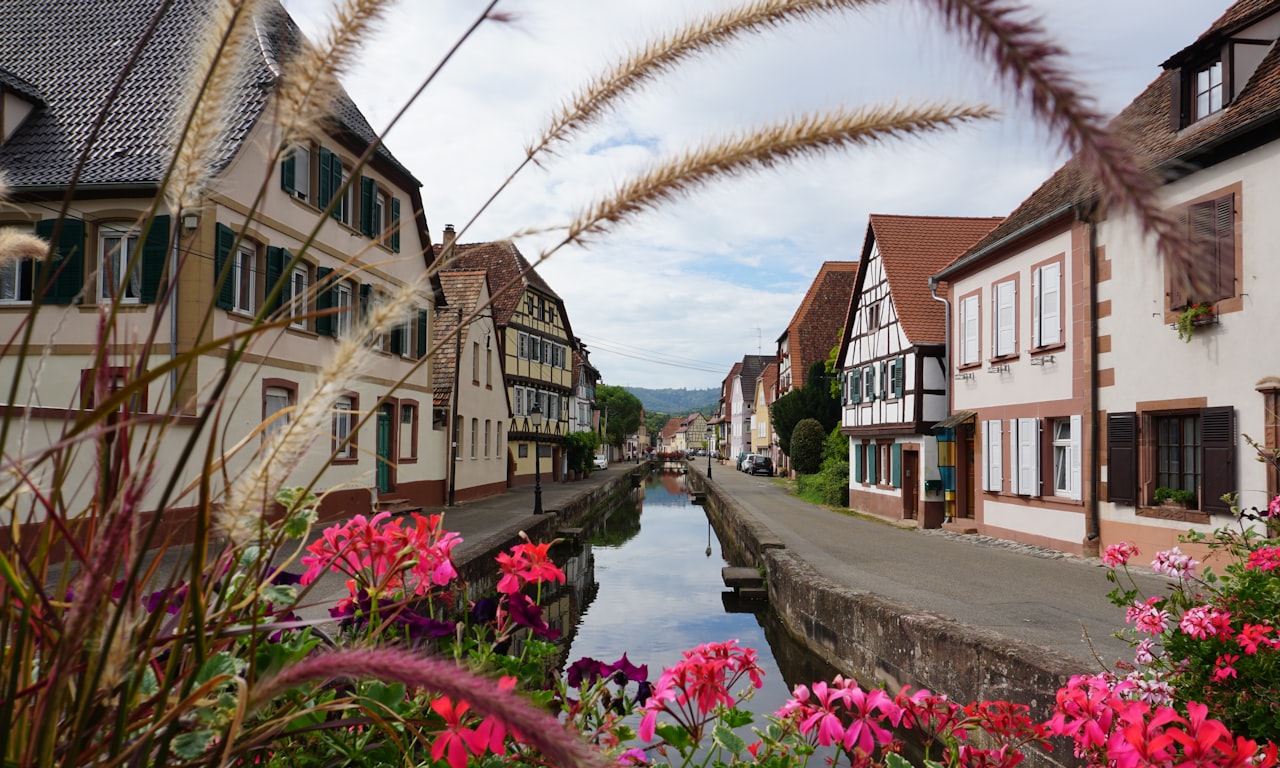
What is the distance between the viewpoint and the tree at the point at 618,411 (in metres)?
94.9

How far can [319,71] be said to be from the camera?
1.10 m

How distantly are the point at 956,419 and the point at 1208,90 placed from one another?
7.81 meters

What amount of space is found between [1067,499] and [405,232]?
13576mm

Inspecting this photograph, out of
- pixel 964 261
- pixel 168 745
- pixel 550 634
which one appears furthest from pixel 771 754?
pixel 964 261

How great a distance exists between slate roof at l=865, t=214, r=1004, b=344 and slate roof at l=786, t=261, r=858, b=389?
16.1 m

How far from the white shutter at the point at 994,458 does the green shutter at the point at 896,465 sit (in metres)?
4.00

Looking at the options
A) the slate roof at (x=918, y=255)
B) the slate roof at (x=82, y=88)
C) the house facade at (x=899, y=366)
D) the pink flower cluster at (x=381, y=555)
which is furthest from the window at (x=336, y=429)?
the slate roof at (x=918, y=255)

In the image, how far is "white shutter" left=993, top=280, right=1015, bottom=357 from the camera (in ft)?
51.3

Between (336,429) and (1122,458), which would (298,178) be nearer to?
(1122,458)

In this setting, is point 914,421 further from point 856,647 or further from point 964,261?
point 856,647

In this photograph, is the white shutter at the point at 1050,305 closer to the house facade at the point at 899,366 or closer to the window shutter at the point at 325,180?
the house facade at the point at 899,366

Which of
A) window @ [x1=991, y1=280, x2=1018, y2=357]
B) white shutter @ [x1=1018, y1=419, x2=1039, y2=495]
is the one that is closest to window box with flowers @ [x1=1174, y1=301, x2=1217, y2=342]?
white shutter @ [x1=1018, y1=419, x2=1039, y2=495]

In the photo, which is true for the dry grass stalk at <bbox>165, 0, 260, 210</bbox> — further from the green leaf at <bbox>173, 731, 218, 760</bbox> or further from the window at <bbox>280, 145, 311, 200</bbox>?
the window at <bbox>280, 145, 311, 200</bbox>

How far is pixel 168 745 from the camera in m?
0.94
